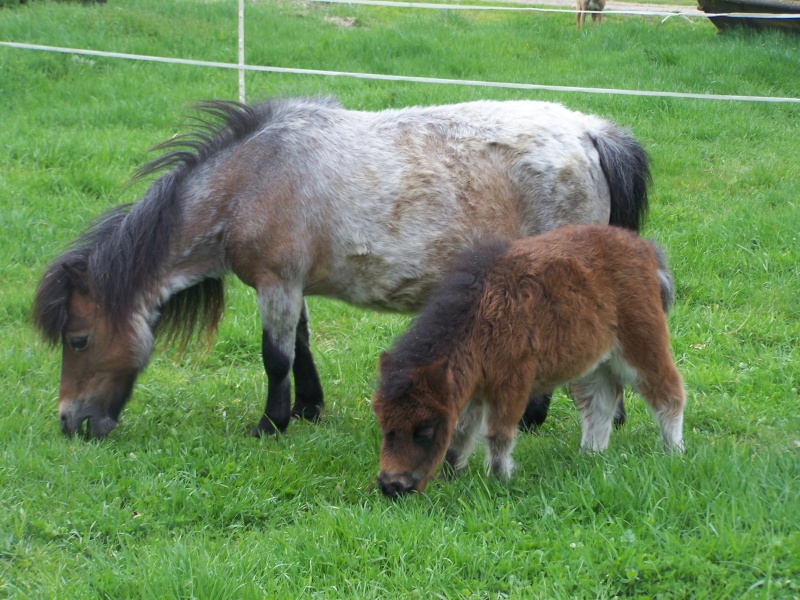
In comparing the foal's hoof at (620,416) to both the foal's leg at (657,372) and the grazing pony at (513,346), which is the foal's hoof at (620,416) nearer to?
the grazing pony at (513,346)

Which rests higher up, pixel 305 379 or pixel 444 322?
pixel 444 322

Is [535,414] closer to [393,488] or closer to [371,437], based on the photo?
[371,437]

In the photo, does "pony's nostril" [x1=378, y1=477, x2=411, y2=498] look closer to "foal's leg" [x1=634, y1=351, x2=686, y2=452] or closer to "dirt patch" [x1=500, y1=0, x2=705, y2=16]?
"foal's leg" [x1=634, y1=351, x2=686, y2=452]

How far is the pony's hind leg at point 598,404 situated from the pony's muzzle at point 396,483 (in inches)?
50.7

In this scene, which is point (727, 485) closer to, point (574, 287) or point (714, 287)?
point (574, 287)

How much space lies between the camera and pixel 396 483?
4.26 m

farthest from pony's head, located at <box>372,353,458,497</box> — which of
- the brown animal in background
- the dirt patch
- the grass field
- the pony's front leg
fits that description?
the dirt patch

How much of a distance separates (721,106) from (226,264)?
8.68 m

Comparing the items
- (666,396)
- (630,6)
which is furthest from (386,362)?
(630,6)

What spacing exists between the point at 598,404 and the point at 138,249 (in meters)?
2.95

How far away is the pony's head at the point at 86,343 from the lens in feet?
18.0

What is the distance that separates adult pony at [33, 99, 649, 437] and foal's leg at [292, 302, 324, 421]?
0.42m

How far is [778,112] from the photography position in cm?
1205

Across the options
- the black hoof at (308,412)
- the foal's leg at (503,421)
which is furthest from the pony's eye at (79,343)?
the foal's leg at (503,421)
